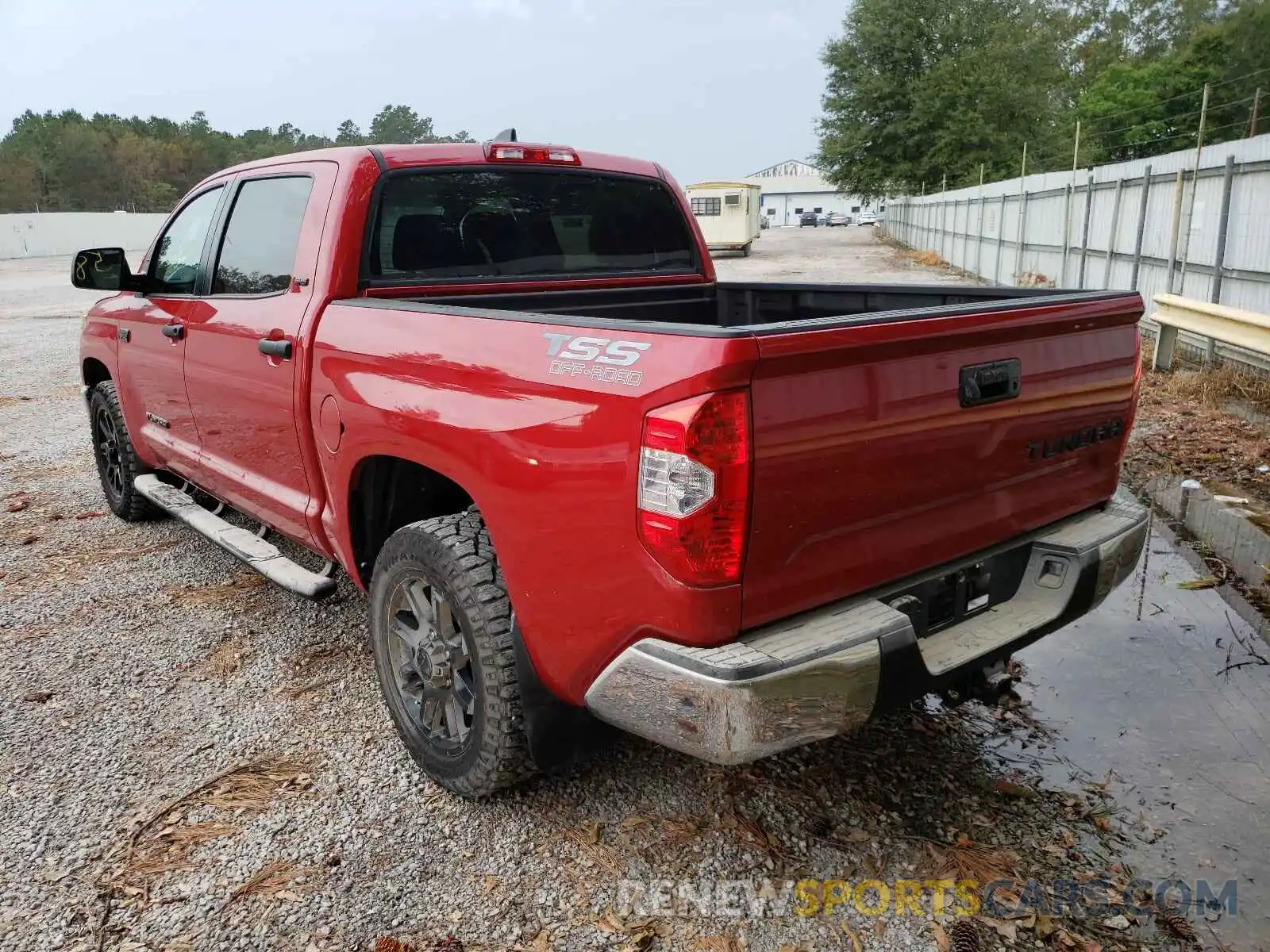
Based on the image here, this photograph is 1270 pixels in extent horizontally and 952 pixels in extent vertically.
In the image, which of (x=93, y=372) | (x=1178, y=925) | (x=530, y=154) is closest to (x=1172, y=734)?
(x=1178, y=925)

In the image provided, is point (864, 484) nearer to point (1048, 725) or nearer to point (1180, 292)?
point (1048, 725)

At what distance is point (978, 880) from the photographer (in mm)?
2602

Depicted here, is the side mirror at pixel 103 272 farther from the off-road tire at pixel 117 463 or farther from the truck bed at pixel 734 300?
the truck bed at pixel 734 300

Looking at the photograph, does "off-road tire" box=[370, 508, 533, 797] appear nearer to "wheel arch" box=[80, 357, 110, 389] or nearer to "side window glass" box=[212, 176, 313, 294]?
"side window glass" box=[212, 176, 313, 294]

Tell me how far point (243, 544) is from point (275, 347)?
998mm

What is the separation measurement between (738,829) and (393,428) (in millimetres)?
1538

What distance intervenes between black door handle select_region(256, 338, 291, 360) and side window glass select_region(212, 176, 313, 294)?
25cm

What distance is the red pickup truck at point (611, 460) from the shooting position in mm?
2188

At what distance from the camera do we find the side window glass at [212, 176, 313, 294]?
12.2 ft

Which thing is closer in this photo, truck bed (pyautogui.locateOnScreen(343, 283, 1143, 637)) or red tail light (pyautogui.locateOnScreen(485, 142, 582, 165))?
truck bed (pyautogui.locateOnScreen(343, 283, 1143, 637))

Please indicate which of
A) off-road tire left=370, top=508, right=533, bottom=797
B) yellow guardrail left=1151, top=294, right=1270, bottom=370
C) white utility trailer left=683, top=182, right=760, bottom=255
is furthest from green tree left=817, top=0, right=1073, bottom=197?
off-road tire left=370, top=508, right=533, bottom=797

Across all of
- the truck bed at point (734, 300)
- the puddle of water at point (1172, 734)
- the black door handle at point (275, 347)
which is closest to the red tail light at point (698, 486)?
the truck bed at point (734, 300)

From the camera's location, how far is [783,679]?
2.17 m

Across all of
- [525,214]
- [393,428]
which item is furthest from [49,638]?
[525,214]
